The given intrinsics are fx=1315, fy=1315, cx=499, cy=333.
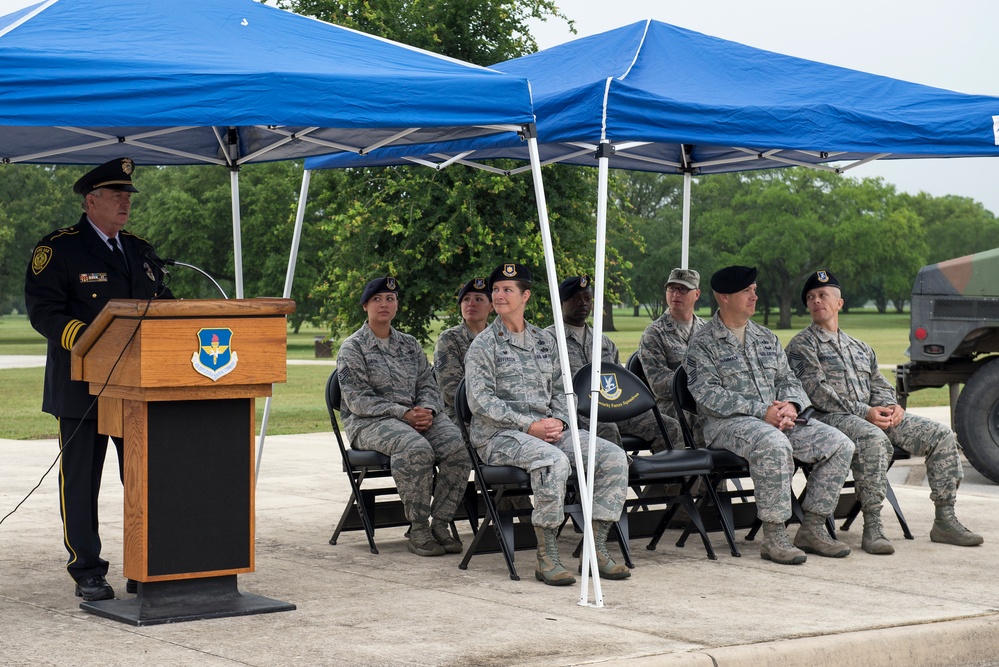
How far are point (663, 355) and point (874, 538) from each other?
183 cm

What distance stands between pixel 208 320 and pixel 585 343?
11.0 ft

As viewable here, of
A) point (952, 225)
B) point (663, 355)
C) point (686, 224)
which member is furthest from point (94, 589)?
point (952, 225)

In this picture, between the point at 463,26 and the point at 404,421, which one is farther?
the point at 463,26

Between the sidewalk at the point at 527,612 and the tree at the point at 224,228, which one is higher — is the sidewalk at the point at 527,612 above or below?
below

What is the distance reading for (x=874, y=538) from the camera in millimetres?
7762

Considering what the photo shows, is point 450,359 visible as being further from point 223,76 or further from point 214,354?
point 223,76

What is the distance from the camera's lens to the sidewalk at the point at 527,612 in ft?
17.1

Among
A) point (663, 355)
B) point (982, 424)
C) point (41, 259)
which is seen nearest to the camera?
point (41, 259)

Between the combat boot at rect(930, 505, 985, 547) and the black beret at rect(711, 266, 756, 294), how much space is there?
1884mm

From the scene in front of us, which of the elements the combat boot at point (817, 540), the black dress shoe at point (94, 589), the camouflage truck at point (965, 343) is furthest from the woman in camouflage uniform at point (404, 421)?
the camouflage truck at point (965, 343)

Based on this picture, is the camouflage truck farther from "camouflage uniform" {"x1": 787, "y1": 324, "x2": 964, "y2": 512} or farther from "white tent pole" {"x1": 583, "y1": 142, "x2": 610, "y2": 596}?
"white tent pole" {"x1": 583, "y1": 142, "x2": 610, "y2": 596}

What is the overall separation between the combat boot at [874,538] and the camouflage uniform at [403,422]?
2.40m

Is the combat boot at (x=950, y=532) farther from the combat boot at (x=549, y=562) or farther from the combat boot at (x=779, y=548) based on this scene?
the combat boot at (x=549, y=562)

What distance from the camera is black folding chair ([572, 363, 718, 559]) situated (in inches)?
288
